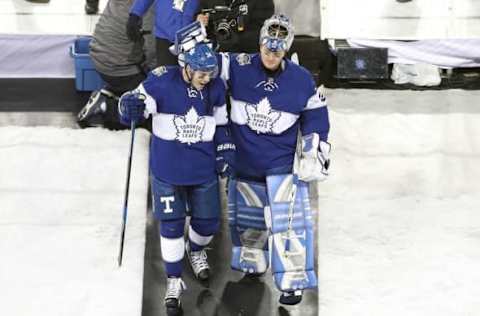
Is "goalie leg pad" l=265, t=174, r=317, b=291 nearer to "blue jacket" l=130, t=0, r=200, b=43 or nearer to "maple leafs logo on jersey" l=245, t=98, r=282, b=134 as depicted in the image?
"maple leafs logo on jersey" l=245, t=98, r=282, b=134

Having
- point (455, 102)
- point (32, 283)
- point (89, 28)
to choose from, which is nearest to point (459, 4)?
point (455, 102)

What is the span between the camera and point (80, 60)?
7988 mm

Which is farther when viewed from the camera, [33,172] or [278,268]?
[33,172]

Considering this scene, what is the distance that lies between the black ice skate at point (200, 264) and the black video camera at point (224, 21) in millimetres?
1313

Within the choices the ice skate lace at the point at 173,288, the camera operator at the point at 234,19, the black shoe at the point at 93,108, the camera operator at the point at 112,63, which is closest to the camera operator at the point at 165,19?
the camera operator at the point at 234,19

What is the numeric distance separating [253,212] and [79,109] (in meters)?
2.01

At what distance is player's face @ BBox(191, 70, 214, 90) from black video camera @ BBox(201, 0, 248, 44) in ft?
3.65

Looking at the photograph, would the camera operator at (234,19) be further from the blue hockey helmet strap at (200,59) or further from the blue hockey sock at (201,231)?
the blue hockey sock at (201,231)

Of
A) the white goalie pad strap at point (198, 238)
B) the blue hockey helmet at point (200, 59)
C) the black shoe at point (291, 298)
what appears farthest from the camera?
the white goalie pad strap at point (198, 238)

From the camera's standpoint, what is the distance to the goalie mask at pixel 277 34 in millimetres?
6070

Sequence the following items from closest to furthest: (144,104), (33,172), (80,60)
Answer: (144,104) → (33,172) → (80,60)

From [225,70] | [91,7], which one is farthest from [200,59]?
[91,7]

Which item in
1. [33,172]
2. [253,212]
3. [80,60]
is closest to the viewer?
[253,212]

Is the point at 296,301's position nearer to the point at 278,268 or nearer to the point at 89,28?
the point at 278,268
